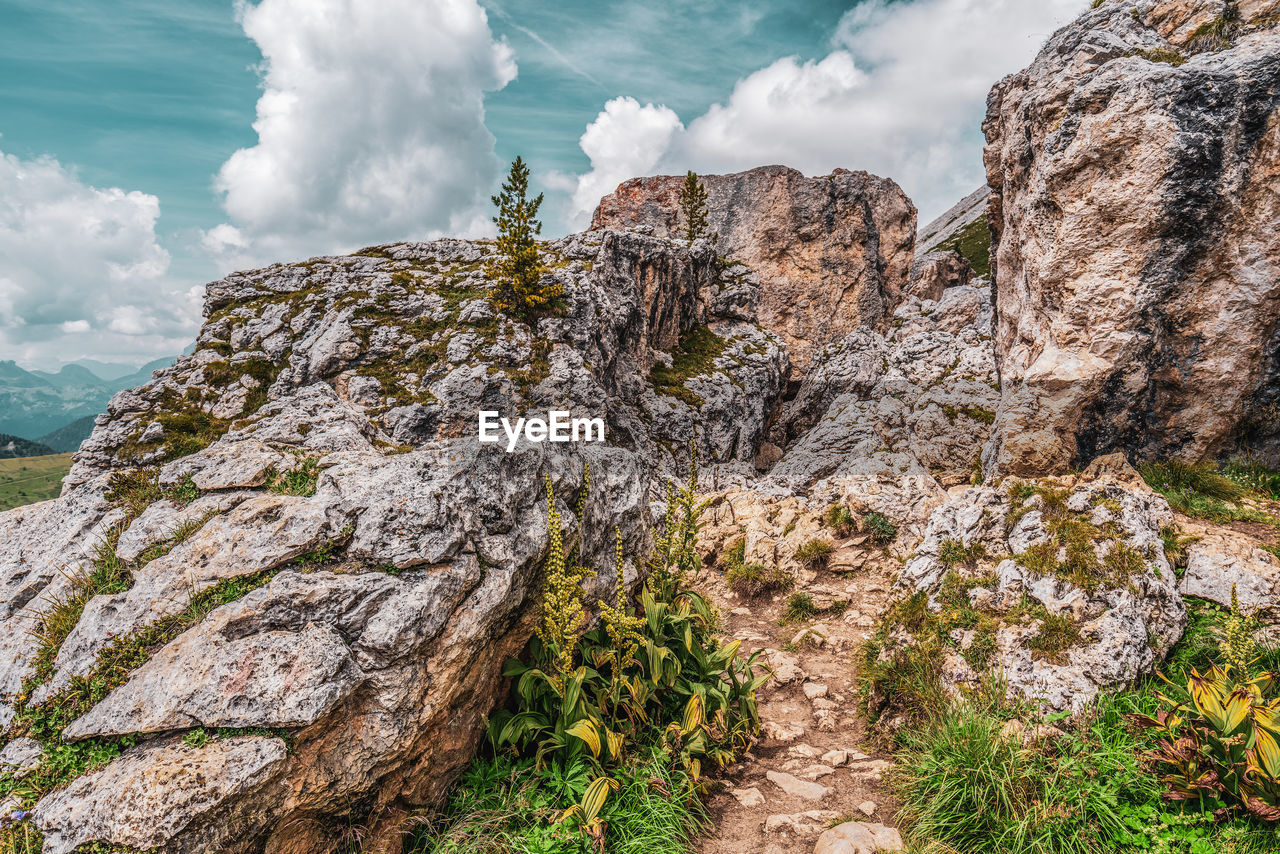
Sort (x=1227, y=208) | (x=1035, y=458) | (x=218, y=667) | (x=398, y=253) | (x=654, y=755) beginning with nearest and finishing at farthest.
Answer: (x=218, y=667), (x=654, y=755), (x=1227, y=208), (x=1035, y=458), (x=398, y=253)

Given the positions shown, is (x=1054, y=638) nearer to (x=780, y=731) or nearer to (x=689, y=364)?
(x=780, y=731)

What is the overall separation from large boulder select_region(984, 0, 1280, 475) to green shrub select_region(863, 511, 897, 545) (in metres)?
3.35

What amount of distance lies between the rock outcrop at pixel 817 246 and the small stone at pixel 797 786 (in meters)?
33.0

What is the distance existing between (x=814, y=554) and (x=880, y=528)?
74.9 inches

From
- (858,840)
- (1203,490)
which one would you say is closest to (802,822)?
(858,840)

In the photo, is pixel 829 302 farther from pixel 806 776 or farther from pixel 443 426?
pixel 806 776

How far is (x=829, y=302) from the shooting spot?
3941cm

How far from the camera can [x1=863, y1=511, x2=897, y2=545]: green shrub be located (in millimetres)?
13828

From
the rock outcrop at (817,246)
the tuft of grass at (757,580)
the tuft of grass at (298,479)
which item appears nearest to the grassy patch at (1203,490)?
the tuft of grass at (757,580)

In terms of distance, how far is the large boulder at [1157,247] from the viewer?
9.12m

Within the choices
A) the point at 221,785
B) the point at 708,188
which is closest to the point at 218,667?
the point at 221,785

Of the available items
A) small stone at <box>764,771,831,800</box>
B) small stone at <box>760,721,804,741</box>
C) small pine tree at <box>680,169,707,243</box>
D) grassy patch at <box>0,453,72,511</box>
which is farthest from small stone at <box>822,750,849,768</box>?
grassy patch at <box>0,453,72,511</box>

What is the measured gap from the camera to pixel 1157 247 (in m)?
9.54

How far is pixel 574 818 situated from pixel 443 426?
13.8 m
